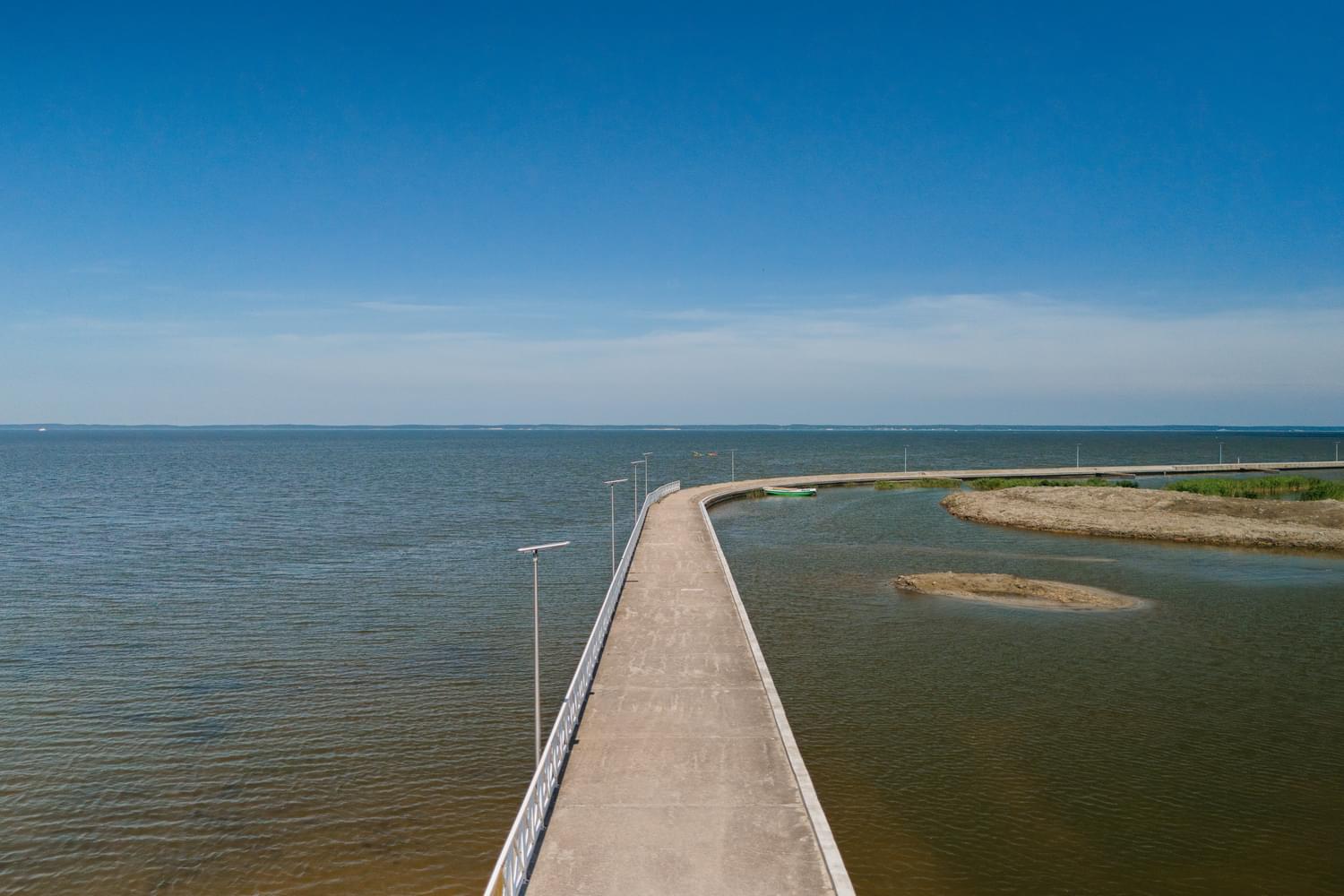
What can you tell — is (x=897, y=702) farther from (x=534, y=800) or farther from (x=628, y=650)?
(x=534, y=800)

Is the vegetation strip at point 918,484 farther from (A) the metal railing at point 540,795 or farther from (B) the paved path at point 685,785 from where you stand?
(A) the metal railing at point 540,795

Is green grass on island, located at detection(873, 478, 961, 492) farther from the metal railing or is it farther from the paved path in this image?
the metal railing

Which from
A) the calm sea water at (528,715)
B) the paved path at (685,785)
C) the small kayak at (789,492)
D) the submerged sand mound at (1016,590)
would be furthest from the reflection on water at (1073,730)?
the small kayak at (789,492)

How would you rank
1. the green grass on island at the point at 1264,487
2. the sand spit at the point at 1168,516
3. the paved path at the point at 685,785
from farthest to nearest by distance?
1. the green grass on island at the point at 1264,487
2. the sand spit at the point at 1168,516
3. the paved path at the point at 685,785

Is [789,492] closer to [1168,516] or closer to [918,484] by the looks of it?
[918,484]

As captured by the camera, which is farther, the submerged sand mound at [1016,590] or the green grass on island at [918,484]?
the green grass on island at [918,484]

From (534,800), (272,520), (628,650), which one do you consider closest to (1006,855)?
(534,800)
